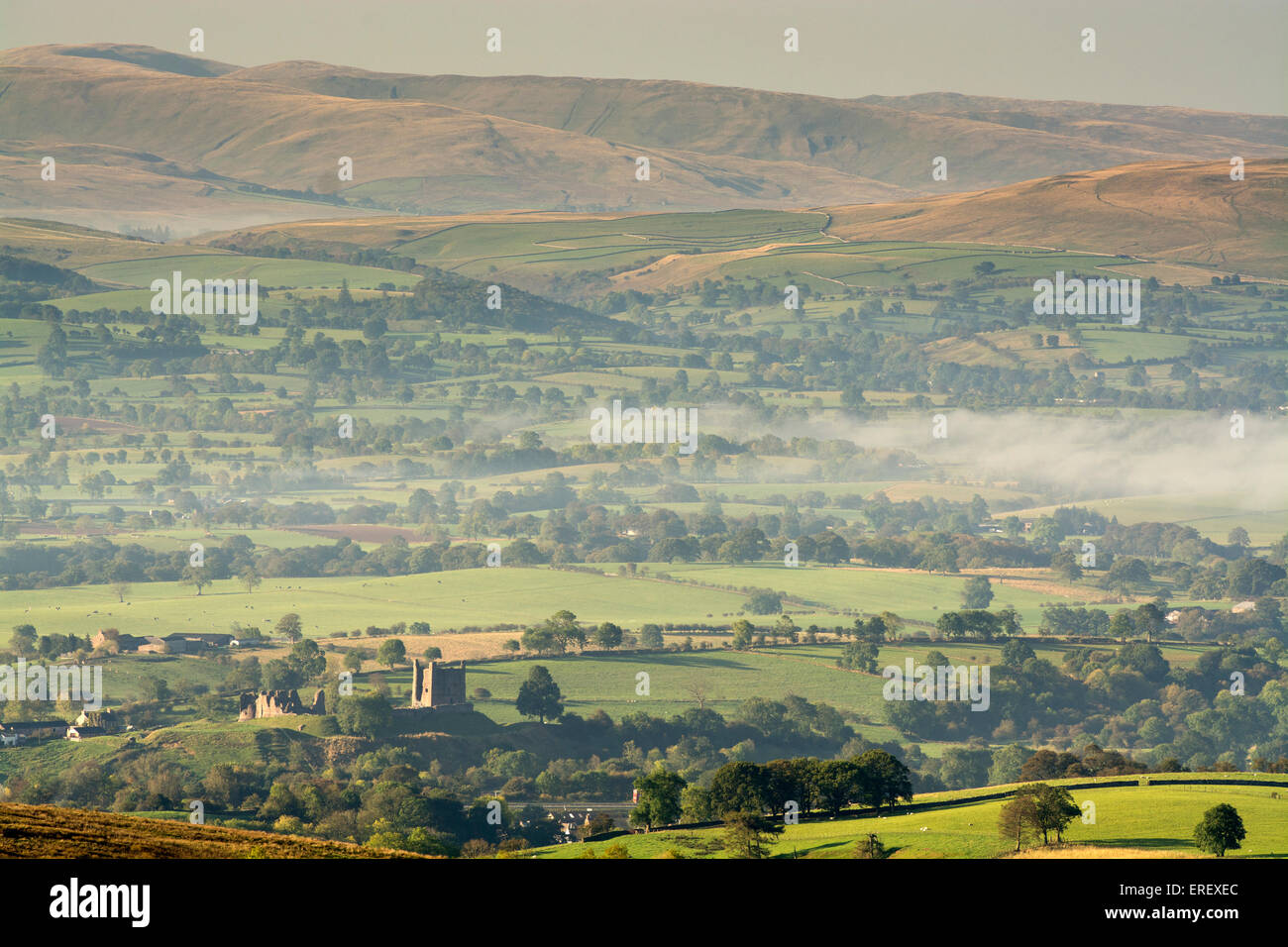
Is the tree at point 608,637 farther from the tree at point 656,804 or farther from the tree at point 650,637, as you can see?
the tree at point 656,804

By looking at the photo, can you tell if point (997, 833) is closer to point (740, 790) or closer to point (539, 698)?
point (740, 790)

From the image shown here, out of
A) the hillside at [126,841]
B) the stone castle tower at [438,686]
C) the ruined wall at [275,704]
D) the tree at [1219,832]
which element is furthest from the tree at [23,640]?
the tree at [1219,832]

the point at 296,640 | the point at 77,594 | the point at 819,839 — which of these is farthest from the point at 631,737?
the point at 77,594

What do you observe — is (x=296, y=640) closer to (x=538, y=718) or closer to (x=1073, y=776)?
(x=538, y=718)

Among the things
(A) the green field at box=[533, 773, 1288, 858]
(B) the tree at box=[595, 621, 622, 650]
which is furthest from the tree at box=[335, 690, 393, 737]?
(A) the green field at box=[533, 773, 1288, 858]

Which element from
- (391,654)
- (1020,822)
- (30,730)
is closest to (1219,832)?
(1020,822)

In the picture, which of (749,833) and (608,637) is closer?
(749,833)

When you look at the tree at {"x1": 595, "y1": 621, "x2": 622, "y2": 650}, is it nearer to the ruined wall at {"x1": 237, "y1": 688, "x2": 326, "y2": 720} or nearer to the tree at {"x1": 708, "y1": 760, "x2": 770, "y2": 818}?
the ruined wall at {"x1": 237, "y1": 688, "x2": 326, "y2": 720}
